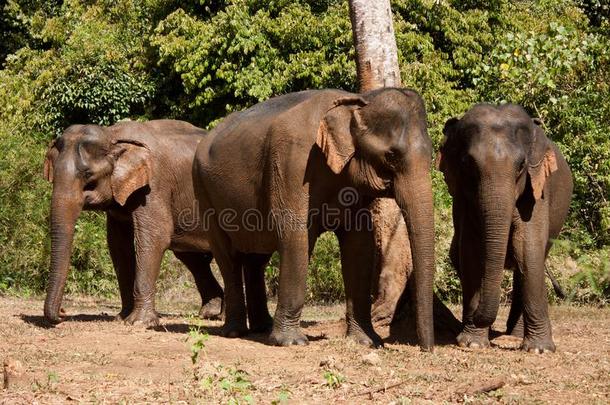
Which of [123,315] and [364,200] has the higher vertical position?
[364,200]

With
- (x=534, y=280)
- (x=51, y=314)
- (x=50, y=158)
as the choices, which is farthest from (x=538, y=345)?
(x=50, y=158)

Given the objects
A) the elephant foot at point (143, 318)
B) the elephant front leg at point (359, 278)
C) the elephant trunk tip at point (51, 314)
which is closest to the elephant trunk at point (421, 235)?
the elephant front leg at point (359, 278)

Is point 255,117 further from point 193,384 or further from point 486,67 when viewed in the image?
point 486,67

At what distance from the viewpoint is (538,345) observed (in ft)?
30.2

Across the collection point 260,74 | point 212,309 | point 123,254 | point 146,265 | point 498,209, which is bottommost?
point 212,309

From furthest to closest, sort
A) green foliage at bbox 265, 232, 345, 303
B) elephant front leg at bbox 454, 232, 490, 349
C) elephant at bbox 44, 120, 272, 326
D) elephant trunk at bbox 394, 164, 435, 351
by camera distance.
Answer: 1. green foliage at bbox 265, 232, 345, 303
2. elephant at bbox 44, 120, 272, 326
3. elephant front leg at bbox 454, 232, 490, 349
4. elephant trunk at bbox 394, 164, 435, 351

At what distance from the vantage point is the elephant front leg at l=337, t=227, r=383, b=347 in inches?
371

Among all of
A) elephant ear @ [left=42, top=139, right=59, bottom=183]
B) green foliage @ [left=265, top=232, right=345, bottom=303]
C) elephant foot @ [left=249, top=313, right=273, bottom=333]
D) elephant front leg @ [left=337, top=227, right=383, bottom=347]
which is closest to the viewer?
elephant front leg @ [left=337, top=227, right=383, bottom=347]

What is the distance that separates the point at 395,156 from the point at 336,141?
0.52 meters

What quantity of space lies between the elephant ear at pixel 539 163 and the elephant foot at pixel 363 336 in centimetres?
187

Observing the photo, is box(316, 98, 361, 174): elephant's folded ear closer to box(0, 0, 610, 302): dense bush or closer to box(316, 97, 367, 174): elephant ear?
box(316, 97, 367, 174): elephant ear

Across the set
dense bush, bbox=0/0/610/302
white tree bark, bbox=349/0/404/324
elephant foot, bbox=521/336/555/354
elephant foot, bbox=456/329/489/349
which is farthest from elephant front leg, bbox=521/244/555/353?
dense bush, bbox=0/0/610/302

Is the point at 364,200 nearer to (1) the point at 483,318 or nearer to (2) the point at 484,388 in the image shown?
(1) the point at 483,318

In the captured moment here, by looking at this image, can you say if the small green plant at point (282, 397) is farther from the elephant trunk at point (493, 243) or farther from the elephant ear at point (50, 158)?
the elephant ear at point (50, 158)
